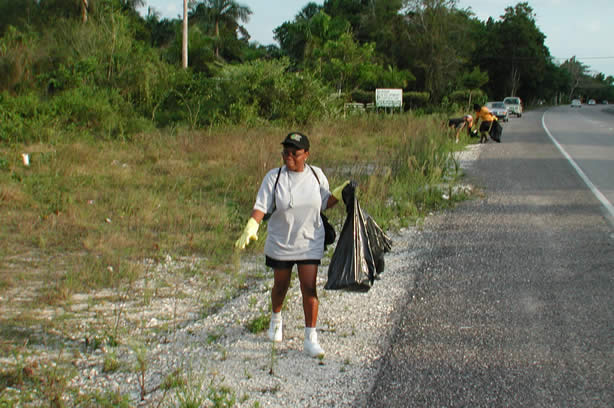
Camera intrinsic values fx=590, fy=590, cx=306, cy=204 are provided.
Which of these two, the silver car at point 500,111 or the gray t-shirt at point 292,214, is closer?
the gray t-shirt at point 292,214

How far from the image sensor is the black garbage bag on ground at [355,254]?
4141 mm

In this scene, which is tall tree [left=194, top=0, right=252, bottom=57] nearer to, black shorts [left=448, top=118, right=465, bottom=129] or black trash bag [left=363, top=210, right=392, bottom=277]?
black shorts [left=448, top=118, right=465, bottom=129]

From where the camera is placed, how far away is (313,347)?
401 cm

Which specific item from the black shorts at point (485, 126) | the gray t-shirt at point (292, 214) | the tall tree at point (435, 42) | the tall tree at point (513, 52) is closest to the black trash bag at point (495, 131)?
the black shorts at point (485, 126)

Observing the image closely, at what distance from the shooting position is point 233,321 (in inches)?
187

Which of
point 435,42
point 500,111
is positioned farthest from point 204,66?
point 435,42

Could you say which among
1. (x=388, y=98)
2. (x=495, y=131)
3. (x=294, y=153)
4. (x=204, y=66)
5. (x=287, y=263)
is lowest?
(x=287, y=263)

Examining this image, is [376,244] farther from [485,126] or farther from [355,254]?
[485,126]

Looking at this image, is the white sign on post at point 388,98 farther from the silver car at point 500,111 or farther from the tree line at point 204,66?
the silver car at point 500,111

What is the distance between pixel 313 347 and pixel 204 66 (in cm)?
3682

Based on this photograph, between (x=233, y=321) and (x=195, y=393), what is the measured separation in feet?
4.62

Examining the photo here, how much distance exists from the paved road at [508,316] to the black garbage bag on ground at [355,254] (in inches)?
21.4

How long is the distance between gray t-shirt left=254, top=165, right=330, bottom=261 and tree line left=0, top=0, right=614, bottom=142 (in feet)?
38.7

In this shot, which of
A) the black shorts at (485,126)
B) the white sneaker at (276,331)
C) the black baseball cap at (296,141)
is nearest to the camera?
the black baseball cap at (296,141)
